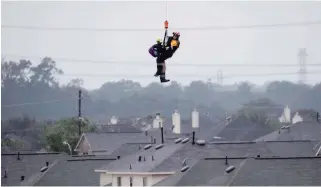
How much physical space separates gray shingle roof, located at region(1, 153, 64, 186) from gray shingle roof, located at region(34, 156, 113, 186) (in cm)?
232

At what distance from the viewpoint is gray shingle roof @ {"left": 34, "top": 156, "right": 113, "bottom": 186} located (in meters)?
46.2

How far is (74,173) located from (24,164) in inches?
256

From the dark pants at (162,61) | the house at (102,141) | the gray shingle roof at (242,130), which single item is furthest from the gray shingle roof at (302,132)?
the dark pants at (162,61)

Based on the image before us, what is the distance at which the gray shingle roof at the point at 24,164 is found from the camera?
51.3m

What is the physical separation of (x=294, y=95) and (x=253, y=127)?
1830 cm

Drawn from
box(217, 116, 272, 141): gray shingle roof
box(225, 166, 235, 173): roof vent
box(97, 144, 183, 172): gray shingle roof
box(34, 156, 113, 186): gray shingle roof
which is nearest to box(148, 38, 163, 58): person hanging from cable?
box(225, 166, 235, 173): roof vent

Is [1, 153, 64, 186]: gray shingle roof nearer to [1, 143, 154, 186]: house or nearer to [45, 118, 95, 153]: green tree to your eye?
[1, 143, 154, 186]: house

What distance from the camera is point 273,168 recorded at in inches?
1358

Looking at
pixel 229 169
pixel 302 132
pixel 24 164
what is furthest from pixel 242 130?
pixel 229 169

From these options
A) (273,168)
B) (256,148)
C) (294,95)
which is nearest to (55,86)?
(294,95)

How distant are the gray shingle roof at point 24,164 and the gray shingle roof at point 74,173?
2.32 m

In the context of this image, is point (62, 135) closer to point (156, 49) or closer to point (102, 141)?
point (102, 141)

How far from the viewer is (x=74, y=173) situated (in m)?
47.9

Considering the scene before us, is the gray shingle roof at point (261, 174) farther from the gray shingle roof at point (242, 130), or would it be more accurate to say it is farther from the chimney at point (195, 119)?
the chimney at point (195, 119)
